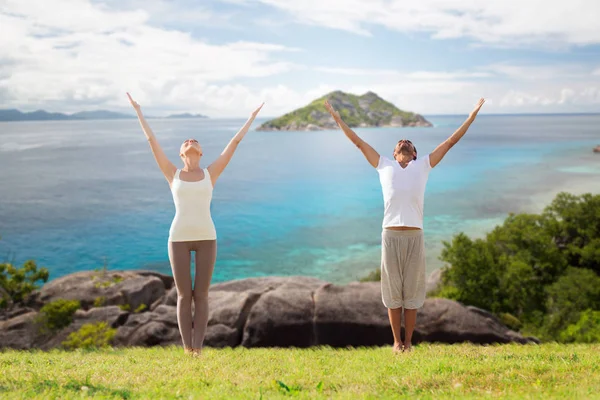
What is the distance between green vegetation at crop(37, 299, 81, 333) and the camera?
20609 millimetres

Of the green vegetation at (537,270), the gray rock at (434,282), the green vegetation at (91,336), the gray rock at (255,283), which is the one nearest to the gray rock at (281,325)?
the gray rock at (255,283)

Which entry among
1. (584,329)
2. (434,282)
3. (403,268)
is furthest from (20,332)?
(584,329)

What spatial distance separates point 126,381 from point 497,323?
15.8m

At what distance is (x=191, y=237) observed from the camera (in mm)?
7270

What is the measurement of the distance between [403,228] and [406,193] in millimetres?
487

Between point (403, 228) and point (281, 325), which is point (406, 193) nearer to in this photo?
point (403, 228)

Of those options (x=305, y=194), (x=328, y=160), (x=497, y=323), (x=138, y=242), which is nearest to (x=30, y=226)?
(x=138, y=242)

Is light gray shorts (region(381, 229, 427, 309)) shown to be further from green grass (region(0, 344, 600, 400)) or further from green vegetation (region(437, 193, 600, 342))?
green vegetation (region(437, 193, 600, 342))

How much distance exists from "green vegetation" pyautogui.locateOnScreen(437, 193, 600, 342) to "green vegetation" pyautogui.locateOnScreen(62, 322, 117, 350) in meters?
16.6

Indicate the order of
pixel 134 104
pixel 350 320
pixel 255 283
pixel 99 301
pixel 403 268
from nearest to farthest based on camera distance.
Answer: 1. pixel 403 268
2. pixel 134 104
3. pixel 350 320
4. pixel 255 283
5. pixel 99 301

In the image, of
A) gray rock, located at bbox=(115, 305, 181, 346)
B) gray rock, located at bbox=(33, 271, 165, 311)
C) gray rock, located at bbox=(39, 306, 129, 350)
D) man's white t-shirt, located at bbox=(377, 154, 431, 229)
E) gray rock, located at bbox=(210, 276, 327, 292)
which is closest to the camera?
man's white t-shirt, located at bbox=(377, 154, 431, 229)

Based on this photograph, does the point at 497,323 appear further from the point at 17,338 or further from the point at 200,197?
the point at 17,338

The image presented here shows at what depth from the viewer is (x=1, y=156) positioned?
100 meters

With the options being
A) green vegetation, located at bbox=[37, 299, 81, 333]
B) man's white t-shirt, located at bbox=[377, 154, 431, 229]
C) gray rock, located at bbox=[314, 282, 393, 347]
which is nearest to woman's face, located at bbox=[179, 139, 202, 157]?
man's white t-shirt, located at bbox=[377, 154, 431, 229]
